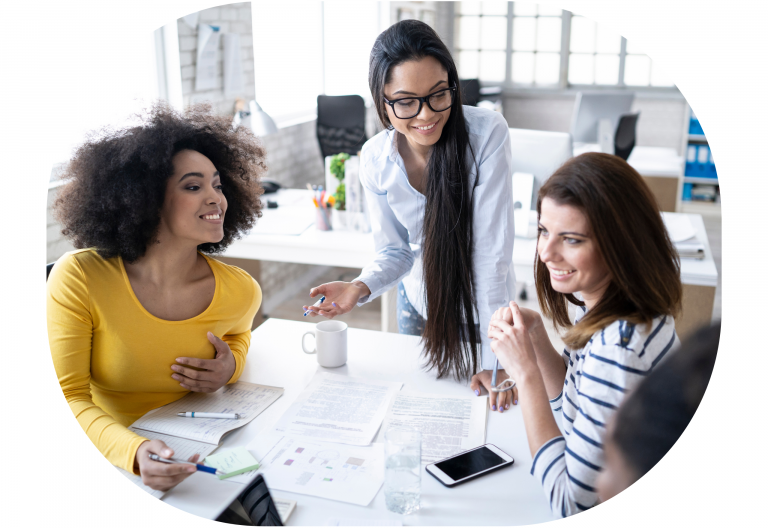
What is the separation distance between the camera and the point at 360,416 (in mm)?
1231

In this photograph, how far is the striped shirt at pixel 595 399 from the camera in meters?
0.86

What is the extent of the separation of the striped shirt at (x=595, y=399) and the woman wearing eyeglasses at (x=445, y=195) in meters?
0.43

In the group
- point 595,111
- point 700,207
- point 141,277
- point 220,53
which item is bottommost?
point 700,207

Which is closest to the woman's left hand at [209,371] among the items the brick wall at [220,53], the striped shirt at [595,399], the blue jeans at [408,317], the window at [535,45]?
the blue jeans at [408,317]

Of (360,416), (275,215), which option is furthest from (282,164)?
(360,416)

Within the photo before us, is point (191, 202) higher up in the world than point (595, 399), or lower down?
higher up

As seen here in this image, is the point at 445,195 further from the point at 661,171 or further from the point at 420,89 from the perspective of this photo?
the point at 661,171

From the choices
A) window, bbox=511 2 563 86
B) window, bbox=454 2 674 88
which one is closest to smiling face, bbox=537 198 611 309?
window, bbox=454 2 674 88

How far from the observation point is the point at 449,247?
1.45 meters

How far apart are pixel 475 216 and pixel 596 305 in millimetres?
528

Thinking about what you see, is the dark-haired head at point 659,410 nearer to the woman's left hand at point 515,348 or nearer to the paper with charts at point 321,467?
the woman's left hand at point 515,348

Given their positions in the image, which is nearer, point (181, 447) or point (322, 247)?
point (181, 447)

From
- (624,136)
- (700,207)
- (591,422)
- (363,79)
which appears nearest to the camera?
(591,422)

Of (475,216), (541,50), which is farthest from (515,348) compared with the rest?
(541,50)
